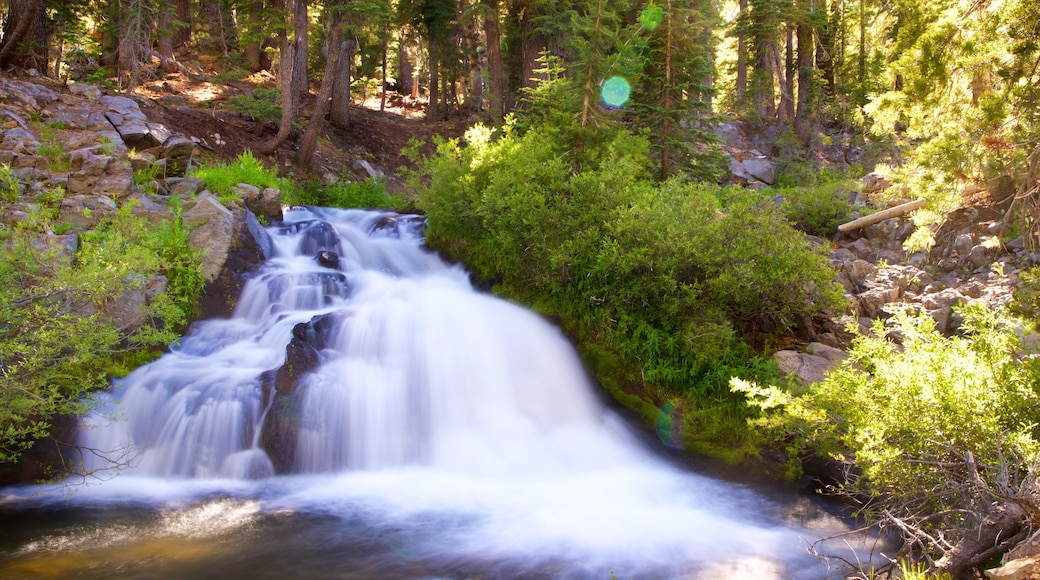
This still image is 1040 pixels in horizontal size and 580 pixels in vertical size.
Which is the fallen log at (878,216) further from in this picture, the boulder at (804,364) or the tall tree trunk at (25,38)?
the tall tree trunk at (25,38)

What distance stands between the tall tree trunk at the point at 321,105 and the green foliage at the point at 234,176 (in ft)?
4.67

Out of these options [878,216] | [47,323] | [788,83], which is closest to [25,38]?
[47,323]

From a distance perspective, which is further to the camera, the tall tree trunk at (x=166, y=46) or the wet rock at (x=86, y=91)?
the tall tree trunk at (x=166, y=46)

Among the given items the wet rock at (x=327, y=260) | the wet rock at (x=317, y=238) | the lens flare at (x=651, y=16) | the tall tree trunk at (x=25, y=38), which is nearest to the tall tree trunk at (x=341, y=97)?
the tall tree trunk at (x=25, y=38)

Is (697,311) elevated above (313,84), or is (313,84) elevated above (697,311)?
(313,84)

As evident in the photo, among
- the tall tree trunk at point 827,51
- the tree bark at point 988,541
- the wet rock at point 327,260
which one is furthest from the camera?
the tall tree trunk at point 827,51

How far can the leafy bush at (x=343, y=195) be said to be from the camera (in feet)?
56.6

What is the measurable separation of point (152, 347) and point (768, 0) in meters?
21.4

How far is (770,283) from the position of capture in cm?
882

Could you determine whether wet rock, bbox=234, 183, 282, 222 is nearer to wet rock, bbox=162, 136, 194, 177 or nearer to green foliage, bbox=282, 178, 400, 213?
wet rock, bbox=162, 136, 194, 177

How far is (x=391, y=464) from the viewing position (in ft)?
28.3

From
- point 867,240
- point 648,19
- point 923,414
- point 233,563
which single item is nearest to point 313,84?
point 648,19

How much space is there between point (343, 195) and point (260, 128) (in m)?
3.39

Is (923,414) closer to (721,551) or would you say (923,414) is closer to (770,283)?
(721,551)
